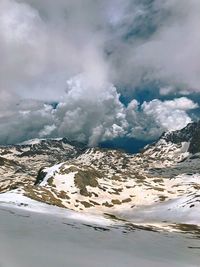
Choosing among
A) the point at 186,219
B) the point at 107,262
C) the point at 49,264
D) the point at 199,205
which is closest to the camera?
the point at 49,264

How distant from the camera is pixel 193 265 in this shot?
5075 cm

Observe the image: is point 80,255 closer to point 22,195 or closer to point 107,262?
point 107,262

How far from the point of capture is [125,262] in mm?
45406

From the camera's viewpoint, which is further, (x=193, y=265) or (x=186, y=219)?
(x=186, y=219)

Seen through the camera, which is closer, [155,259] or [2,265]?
[2,265]

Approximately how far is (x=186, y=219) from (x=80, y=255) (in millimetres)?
145512

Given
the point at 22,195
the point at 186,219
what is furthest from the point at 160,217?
the point at 22,195

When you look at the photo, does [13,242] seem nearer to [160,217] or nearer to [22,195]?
[22,195]

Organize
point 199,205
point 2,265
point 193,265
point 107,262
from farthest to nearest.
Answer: point 199,205, point 193,265, point 107,262, point 2,265

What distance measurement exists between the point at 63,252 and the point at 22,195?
Answer: 14661 cm

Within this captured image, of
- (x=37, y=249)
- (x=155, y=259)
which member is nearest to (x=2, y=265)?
(x=37, y=249)

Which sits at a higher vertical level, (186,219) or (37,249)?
(186,219)

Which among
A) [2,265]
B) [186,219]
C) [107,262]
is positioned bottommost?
[2,265]

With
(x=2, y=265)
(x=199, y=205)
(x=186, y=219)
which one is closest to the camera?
(x=2, y=265)
